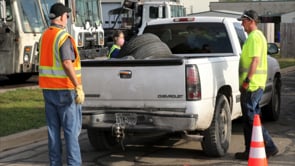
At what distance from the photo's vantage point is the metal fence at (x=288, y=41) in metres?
31.8

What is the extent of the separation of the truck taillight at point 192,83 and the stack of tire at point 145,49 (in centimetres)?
114

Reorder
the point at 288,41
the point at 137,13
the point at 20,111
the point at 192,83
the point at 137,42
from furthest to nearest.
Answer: the point at 288,41, the point at 137,13, the point at 20,111, the point at 137,42, the point at 192,83

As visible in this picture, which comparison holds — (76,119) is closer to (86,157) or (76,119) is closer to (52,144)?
(52,144)

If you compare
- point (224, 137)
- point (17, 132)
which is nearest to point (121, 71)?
point (224, 137)

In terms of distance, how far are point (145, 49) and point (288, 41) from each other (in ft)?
82.0

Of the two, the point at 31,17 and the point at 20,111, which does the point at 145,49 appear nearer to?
the point at 20,111

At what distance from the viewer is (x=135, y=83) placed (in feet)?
24.2

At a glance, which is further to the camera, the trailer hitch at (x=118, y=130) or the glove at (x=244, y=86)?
the glove at (x=244, y=86)

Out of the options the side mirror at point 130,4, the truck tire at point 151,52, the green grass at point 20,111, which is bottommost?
the green grass at point 20,111

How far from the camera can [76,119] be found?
6551 mm

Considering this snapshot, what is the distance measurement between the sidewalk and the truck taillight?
3257 millimetres

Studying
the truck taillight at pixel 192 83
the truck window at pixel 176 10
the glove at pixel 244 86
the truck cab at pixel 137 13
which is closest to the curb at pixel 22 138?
the truck taillight at pixel 192 83

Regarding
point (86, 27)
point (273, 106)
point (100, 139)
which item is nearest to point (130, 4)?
point (86, 27)

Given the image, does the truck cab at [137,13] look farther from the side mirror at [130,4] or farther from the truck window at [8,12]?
the truck window at [8,12]
